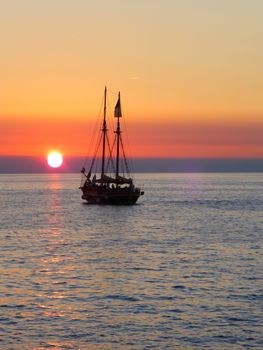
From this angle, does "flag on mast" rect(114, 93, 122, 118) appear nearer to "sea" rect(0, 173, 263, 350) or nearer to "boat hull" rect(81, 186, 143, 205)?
"boat hull" rect(81, 186, 143, 205)

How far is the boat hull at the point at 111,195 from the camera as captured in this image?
12306 centimetres

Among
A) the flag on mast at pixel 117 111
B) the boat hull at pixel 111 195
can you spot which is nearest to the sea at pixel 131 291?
the boat hull at pixel 111 195

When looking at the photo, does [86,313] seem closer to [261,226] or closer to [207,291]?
[207,291]

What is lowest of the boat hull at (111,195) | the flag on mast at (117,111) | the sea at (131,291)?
the sea at (131,291)

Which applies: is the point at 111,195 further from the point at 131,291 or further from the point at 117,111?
the point at 131,291

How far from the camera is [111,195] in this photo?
122250 mm

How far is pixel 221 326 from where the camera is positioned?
31.2m

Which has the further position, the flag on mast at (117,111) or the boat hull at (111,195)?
the flag on mast at (117,111)

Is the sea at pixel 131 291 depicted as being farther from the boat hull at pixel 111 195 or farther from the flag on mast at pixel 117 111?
the flag on mast at pixel 117 111

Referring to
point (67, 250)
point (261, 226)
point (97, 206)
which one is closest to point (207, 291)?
point (67, 250)

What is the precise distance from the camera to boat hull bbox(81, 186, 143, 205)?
123 metres

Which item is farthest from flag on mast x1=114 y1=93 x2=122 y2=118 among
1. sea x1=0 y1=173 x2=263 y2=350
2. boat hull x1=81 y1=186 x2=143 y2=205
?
sea x1=0 y1=173 x2=263 y2=350

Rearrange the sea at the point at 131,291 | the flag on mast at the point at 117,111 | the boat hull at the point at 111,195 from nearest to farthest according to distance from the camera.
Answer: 1. the sea at the point at 131,291
2. the boat hull at the point at 111,195
3. the flag on mast at the point at 117,111

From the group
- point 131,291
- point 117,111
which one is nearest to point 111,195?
Answer: point 117,111
